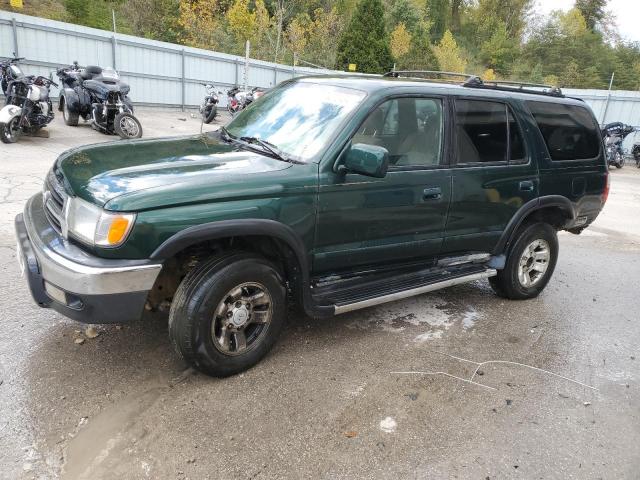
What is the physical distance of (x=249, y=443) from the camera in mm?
2752

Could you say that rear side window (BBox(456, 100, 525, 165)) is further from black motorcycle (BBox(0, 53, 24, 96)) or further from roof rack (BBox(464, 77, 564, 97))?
black motorcycle (BBox(0, 53, 24, 96))

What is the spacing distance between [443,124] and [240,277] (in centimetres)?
203

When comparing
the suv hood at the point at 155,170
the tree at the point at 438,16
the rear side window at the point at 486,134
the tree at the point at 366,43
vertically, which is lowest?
the suv hood at the point at 155,170

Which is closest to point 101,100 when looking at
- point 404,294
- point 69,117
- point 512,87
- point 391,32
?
point 69,117

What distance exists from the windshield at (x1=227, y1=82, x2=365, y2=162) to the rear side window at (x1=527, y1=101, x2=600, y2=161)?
1.96 meters

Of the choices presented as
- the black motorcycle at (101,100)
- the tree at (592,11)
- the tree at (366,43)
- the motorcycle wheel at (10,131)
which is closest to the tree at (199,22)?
the tree at (366,43)

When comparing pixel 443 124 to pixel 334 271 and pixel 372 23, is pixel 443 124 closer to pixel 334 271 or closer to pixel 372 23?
pixel 334 271

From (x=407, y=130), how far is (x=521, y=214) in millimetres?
1445

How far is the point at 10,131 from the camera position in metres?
9.32

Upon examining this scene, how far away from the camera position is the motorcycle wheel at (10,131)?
9.20m

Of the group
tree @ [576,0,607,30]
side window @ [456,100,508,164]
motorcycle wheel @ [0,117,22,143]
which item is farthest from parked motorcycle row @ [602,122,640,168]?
tree @ [576,0,607,30]

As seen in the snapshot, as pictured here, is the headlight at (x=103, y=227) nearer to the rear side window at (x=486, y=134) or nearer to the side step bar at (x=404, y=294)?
the side step bar at (x=404, y=294)

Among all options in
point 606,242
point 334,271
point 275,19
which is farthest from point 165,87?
point 275,19

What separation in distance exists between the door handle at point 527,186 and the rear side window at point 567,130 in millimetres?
395
